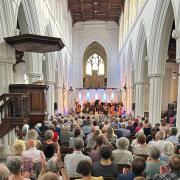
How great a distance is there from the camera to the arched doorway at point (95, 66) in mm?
31312

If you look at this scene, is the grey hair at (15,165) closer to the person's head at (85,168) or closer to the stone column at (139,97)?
the person's head at (85,168)

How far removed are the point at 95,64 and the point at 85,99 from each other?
6219 millimetres

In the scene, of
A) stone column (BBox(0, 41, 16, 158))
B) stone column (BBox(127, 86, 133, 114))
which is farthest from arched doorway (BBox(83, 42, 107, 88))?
stone column (BBox(0, 41, 16, 158))

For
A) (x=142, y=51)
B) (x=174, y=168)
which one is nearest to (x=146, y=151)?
(x=174, y=168)

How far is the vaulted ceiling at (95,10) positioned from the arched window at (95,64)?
5659 mm

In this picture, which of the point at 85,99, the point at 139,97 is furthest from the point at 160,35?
the point at 85,99

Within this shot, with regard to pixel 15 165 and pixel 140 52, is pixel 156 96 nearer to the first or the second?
pixel 140 52

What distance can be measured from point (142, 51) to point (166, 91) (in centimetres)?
853

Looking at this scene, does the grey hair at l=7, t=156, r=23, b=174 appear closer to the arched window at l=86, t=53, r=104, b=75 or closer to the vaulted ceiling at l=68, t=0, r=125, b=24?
the vaulted ceiling at l=68, t=0, r=125, b=24

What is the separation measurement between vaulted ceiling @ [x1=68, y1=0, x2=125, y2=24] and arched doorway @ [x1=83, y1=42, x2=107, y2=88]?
4565 mm

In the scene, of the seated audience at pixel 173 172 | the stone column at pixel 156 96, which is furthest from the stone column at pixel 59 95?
the seated audience at pixel 173 172

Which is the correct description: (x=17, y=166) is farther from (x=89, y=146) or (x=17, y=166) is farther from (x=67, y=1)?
(x=67, y=1)

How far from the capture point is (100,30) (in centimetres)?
2811

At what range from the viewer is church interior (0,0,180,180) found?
3.75 metres
